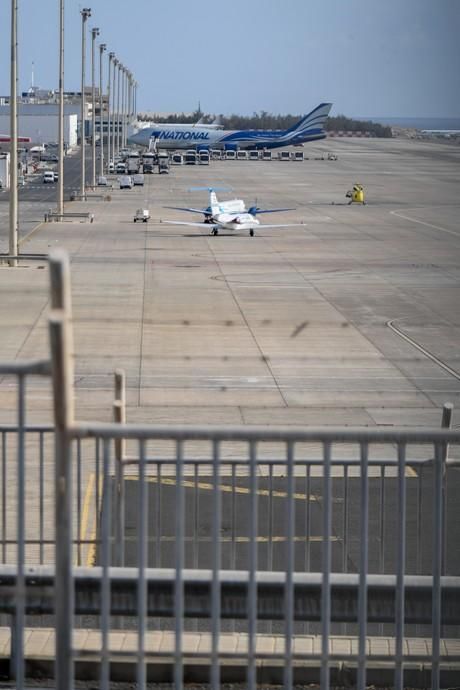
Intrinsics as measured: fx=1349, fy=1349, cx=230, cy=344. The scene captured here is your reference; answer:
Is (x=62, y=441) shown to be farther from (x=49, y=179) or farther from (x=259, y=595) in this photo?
(x=49, y=179)

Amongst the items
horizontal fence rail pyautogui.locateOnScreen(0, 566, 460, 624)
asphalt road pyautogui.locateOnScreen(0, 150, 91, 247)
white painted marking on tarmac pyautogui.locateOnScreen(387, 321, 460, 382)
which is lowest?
asphalt road pyautogui.locateOnScreen(0, 150, 91, 247)

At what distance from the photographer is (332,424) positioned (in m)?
20.0

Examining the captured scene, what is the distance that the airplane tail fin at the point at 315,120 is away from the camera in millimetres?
165500

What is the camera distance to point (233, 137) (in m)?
170

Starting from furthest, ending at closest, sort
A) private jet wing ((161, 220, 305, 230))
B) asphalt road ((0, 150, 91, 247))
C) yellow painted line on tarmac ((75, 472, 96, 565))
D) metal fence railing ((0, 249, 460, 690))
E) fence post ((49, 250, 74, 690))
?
asphalt road ((0, 150, 91, 247)) → private jet wing ((161, 220, 305, 230)) → yellow painted line on tarmac ((75, 472, 96, 565)) → metal fence railing ((0, 249, 460, 690)) → fence post ((49, 250, 74, 690))

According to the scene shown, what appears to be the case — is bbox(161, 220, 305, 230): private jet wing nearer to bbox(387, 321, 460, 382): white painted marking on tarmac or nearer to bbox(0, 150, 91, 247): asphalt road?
bbox(0, 150, 91, 247): asphalt road

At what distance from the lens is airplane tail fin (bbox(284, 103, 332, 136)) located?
165500 millimetres

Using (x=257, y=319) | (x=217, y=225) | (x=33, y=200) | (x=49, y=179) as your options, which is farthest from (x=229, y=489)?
(x=49, y=179)

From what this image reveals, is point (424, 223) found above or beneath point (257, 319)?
above

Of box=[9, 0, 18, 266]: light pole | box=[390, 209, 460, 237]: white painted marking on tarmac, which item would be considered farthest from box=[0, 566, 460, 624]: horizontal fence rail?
box=[390, 209, 460, 237]: white painted marking on tarmac

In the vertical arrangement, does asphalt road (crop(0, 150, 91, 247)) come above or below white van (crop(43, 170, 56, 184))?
below

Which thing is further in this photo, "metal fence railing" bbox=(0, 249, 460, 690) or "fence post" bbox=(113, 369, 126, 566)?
"fence post" bbox=(113, 369, 126, 566)

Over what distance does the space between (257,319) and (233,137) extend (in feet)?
461

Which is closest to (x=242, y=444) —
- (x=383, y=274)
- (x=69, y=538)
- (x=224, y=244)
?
(x=69, y=538)
